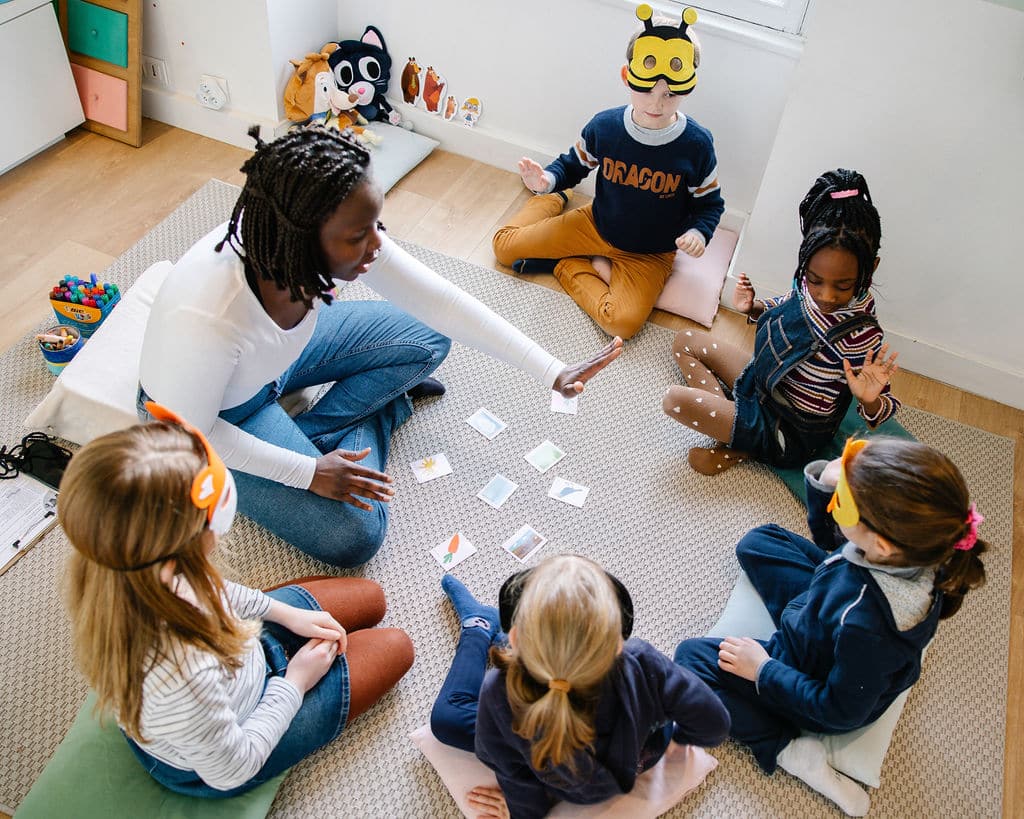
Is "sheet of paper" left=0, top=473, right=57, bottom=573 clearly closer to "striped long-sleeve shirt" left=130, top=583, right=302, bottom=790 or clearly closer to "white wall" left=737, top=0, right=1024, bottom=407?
"striped long-sleeve shirt" left=130, top=583, right=302, bottom=790

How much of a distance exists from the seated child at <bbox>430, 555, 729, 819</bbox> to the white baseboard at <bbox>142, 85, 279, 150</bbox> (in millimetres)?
2270

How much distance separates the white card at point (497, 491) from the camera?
2139mm

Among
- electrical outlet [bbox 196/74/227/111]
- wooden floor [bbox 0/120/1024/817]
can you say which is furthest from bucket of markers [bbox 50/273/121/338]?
electrical outlet [bbox 196/74/227/111]

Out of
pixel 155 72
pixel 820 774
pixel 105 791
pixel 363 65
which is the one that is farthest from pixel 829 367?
pixel 155 72

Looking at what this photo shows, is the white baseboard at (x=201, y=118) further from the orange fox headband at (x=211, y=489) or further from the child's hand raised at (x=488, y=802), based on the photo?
the child's hand raised at (x=488, y=802)

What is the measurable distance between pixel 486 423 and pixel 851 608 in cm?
111

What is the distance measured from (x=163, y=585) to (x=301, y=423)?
97 centimetres

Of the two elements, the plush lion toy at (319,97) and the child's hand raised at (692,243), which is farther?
the plush lion toy at (319,97)

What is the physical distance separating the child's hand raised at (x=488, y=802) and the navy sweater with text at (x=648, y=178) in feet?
5.65

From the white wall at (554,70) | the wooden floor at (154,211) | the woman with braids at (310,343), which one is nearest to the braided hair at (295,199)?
the woman with braids at (310,343)

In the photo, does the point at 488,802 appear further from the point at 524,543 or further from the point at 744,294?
the point at 744,294

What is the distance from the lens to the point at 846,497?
1.45m

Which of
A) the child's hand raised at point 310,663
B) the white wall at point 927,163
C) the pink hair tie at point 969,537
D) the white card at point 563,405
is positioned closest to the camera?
the pink hair tie at point 969,537

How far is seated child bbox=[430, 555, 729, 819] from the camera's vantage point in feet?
3.88
